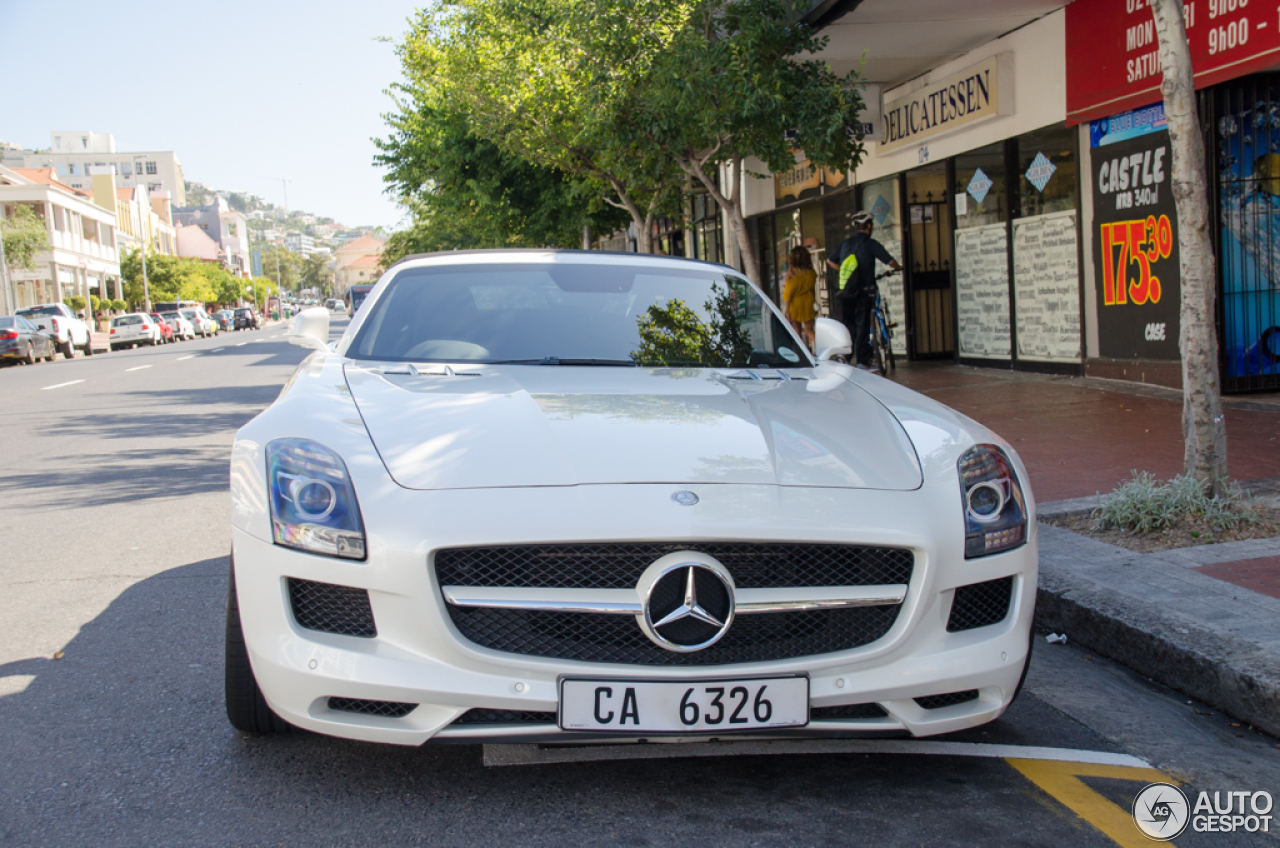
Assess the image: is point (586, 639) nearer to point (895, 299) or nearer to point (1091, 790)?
point (1091, 790)

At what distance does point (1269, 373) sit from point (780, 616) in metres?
8.39

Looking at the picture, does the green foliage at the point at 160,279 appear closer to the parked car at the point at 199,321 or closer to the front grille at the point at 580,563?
the parked car at the point at 199,321

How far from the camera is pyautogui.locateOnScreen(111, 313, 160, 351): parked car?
44.8 meters

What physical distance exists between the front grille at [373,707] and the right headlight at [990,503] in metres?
1.36

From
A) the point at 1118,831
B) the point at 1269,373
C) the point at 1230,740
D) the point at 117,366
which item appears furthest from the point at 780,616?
the point at 117,366

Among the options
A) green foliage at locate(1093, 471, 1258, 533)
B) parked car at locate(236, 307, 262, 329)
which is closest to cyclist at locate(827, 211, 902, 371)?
green foliage at locate(1093, 471, 1258, 533)

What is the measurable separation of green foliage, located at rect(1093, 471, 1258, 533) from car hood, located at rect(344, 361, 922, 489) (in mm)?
2113

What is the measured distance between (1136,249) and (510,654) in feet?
30.6

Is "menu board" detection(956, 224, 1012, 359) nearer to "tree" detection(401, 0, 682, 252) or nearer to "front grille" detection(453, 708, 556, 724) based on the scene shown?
"tree" detection(401, 0, 682, 252)

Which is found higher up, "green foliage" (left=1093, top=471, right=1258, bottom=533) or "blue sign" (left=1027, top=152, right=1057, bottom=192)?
"blue sign" (left=1027, top=152, right=1057, bottom=192)

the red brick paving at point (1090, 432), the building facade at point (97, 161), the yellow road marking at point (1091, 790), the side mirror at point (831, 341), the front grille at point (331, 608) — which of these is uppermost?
the building facade at point (97, 161)

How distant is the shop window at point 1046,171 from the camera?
36.7ft

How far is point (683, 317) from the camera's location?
407 cm

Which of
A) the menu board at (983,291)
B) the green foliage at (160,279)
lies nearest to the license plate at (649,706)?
the menu board at (983,291)
